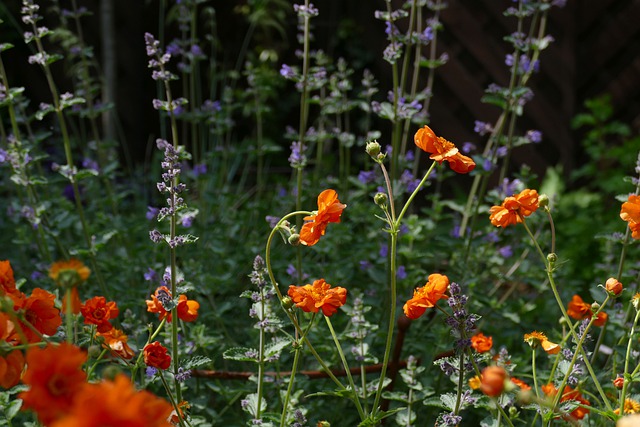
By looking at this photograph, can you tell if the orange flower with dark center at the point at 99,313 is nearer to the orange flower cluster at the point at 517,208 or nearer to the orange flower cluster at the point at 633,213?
the orange flower cluster at the point at 517,208

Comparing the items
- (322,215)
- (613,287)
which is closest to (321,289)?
(322,215)

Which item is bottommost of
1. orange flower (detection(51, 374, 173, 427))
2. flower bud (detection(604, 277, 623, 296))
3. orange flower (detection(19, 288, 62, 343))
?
flower bud (detection(604, 277, 623, 296))

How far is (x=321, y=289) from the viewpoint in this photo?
1289 mm

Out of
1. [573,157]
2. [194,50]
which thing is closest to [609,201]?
[573,157]

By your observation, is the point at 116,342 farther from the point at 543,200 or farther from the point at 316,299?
the point at 543,200

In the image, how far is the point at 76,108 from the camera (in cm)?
275

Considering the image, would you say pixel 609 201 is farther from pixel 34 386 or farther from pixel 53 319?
pixel 34 386

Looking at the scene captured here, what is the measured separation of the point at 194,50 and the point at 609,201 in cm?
264

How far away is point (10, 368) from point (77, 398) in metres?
0.36

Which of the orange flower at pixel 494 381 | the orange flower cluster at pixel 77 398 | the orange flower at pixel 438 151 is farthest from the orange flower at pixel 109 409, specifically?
the orange flower at pixel 438 151

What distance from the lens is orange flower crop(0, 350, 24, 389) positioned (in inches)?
36.6

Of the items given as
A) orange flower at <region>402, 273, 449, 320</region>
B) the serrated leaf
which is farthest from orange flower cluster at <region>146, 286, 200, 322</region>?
orange flower at <region>402, 273, 449, 320</region>

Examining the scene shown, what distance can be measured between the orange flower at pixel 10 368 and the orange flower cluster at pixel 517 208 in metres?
0.80

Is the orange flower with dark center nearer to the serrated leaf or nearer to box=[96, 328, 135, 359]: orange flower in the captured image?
box=[96, 328, 135, 359]: orange flower
